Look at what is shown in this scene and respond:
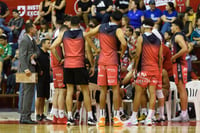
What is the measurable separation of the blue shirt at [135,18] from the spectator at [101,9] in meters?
0.75

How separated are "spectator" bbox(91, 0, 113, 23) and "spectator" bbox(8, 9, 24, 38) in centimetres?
308

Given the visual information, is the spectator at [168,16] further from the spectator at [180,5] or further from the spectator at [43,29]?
the spectator at [43,29]

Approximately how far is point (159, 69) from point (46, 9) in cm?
873

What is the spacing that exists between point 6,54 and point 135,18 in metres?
4.45

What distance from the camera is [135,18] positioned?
777 inches

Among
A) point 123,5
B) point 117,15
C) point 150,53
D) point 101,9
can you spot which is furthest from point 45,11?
point 117,15

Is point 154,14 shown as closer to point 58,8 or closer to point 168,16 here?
point 168,16

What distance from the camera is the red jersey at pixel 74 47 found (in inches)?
518

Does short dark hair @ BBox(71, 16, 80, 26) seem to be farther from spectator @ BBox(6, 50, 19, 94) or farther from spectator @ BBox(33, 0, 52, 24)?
spectator @ BBox(33, 0, 52, 24)

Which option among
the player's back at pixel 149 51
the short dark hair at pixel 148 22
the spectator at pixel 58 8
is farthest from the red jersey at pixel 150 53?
the spectator at pixel 58 8

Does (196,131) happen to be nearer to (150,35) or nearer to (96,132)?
(96,132)

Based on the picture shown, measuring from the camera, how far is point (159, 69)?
13.7 metres

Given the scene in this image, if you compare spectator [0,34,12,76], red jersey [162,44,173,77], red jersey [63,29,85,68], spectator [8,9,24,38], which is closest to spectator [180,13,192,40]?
red jersey [162,44,173,77]

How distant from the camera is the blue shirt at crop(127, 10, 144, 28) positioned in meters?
19.7
